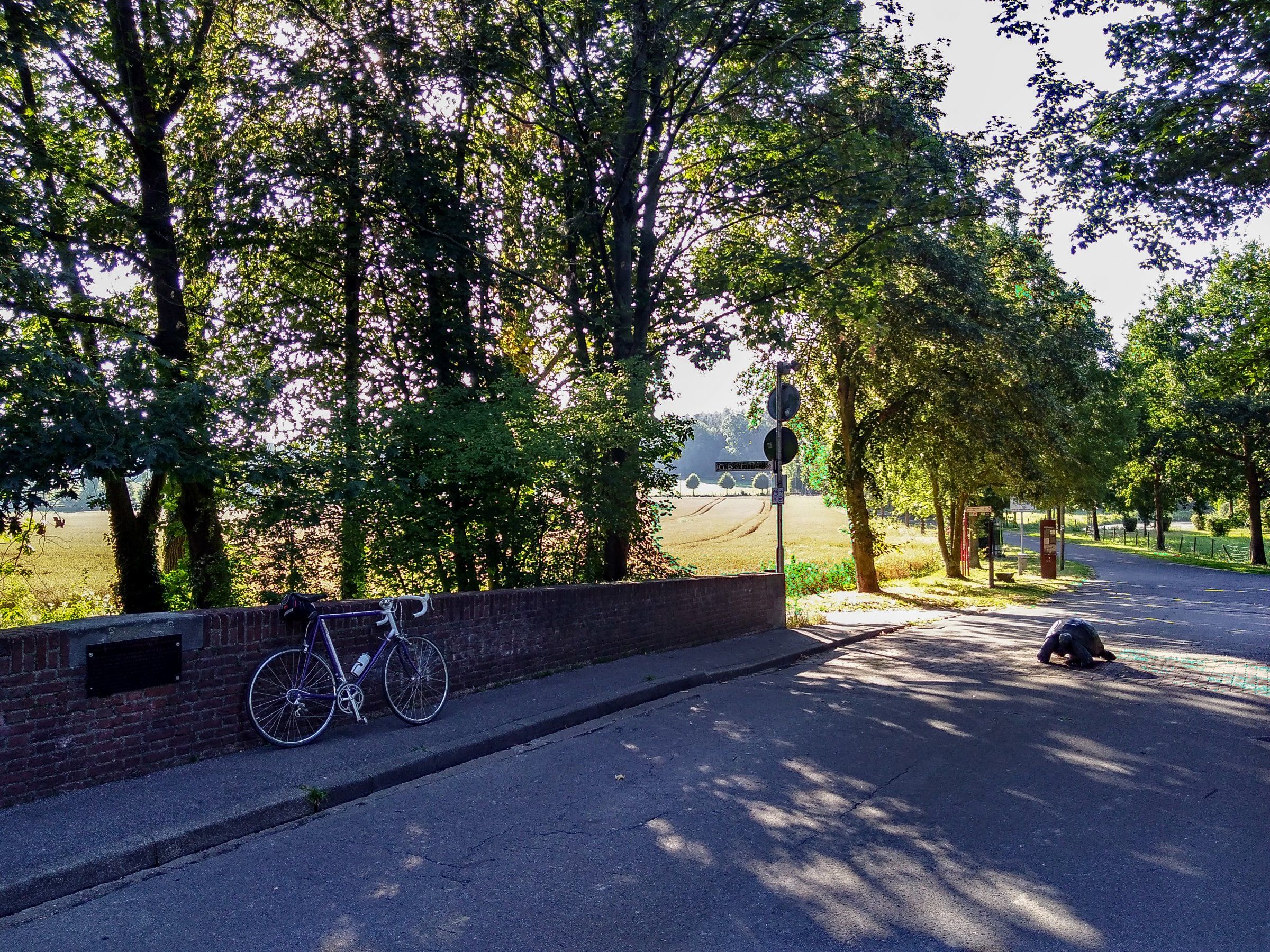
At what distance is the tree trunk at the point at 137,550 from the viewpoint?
11.6 metres

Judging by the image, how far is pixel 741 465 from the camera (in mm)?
15367

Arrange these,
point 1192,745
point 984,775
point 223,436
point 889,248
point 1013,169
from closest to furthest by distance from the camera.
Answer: point 984,775
point 1192,745
point 223,436
point 1013,169
point 889,248

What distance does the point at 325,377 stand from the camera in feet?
38.4

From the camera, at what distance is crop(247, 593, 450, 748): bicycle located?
7.07 m

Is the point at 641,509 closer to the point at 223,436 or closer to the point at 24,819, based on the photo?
the point at 223,436

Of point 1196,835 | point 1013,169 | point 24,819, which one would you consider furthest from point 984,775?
point 1013,169

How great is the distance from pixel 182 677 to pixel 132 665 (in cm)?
37

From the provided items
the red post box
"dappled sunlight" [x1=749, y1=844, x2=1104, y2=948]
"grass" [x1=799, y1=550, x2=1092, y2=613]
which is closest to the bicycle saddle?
"dappled sunlight" [x1=749, y1=844, x2=1104, y2=948]

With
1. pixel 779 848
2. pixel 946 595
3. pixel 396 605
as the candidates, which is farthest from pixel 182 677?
pixel 946 595

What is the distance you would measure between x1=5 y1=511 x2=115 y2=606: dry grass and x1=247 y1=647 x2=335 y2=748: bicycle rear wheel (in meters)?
3.63

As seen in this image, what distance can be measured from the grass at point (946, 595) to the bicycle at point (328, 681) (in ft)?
40.7

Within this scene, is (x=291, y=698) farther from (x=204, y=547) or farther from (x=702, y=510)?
(x=702, y=510)

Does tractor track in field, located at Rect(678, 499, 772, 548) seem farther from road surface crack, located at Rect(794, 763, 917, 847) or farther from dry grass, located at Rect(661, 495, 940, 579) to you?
road surface crack, located at Rect(794, 763, 917, 847)

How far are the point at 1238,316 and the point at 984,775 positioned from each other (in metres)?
44.0
